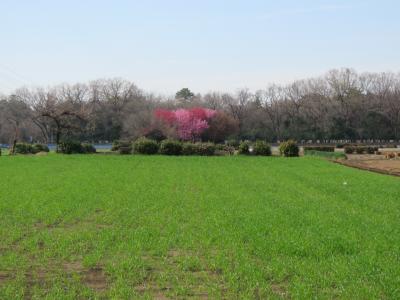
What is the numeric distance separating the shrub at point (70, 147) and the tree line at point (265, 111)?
1006 inches

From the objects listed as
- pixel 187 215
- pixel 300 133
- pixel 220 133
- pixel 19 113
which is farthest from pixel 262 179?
pixel 19 113

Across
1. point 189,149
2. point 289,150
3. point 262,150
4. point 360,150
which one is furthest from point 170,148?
point 360,150

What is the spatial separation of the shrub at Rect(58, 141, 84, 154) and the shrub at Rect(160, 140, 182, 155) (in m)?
6.71

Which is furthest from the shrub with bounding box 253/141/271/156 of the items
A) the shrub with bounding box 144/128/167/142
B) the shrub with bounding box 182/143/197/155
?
the shrub with bounding box 144/128/167/142

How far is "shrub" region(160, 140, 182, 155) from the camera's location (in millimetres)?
43250

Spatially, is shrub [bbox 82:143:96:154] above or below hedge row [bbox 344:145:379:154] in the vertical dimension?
above

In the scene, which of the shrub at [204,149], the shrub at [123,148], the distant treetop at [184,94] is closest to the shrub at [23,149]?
the shrub at [123,148]

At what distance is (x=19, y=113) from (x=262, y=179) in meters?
72.2

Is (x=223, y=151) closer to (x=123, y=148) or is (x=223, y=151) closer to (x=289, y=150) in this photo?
(x=289, y=150)

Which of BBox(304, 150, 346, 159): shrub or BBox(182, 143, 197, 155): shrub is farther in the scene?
BBox(182, 143, 197, 155): shrub

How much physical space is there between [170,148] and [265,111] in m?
44.6

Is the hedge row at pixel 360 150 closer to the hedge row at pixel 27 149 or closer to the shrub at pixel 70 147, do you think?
Answer: the shrub at pixel 70 147

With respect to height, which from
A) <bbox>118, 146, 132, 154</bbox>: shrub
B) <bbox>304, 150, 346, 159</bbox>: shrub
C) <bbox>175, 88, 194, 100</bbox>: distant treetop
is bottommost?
<bbox>304, 150, 346, 159</bbox>: shrub

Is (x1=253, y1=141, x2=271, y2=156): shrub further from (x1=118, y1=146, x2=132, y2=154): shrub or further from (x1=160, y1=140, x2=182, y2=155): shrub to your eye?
(x1=118, y1=146, x2=132, y2=154): shrub
